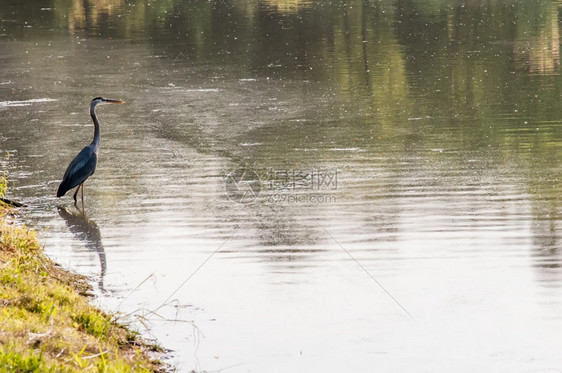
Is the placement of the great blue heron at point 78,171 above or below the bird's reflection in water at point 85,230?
above

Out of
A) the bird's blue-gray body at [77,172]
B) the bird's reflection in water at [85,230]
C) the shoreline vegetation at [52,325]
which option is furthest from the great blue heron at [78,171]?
the shoreline vegetation at [52,325]

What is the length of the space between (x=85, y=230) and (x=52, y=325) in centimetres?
415

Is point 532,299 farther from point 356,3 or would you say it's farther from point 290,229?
point 356,3

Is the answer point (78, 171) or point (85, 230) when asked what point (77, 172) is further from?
point (85, 230)

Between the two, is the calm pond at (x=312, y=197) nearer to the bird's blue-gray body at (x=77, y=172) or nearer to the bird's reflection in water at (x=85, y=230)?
the bird's reflection in water at (x=85, y=230)

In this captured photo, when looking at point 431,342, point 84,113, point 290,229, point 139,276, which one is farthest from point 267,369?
Result: point 84,113

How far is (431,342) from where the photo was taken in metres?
6.84

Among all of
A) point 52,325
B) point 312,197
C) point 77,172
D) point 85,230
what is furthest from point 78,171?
point 52,325

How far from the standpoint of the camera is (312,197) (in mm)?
11477

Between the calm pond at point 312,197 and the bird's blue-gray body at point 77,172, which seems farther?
the bird's blue-gray body at point 77,172

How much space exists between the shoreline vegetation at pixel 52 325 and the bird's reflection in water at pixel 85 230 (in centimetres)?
92

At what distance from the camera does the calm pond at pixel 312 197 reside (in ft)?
23.4

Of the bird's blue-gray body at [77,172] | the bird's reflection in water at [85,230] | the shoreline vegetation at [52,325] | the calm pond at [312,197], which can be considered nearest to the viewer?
the shoreline vegetation at [52,325]

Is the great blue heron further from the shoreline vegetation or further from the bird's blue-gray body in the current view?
the shoreline vegetation
